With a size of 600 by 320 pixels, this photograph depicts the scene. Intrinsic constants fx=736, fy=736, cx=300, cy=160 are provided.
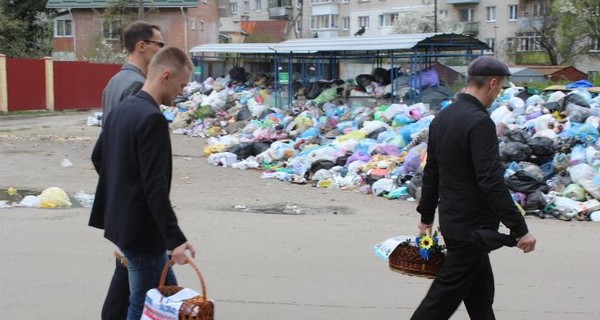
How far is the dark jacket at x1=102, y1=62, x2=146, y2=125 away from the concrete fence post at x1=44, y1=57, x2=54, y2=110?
27246mm

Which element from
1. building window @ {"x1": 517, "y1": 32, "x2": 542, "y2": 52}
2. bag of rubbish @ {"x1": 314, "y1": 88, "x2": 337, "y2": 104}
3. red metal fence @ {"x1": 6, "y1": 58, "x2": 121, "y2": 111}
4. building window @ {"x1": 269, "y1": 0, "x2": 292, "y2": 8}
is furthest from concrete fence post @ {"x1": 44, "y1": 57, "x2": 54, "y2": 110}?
building window @ {"x1": 269, "y1": 0, "x2": 292, "y2": 8}

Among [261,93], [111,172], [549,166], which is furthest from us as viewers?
[261,93]

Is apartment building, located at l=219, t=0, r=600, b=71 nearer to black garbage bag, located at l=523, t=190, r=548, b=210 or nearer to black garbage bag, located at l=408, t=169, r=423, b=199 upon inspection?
black garbage bag, located at l=408, t=169, r=423, b=199

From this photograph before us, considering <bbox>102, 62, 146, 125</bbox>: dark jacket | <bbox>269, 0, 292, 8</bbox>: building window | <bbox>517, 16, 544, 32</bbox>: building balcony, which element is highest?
<bbox>269, 0, 292, 8</bbox>: building window

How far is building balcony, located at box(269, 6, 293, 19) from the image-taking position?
2997 inches

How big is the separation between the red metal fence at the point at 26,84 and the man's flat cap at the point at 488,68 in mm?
26264

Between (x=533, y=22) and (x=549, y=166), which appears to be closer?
(x=549, y=166)

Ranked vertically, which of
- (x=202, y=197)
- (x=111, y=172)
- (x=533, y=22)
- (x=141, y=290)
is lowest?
(x=202, y=197)

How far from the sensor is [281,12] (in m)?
76.7

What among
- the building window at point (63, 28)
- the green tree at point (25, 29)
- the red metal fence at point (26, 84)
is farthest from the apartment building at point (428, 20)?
the red metal fence at point (26, 84)

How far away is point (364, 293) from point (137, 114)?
2.96 m

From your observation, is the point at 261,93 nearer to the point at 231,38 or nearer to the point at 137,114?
the point at 137,114

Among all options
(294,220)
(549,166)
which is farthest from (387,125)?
(294,220)

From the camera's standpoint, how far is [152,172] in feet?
11.3
